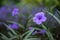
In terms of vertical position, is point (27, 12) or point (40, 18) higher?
point (27, 12)

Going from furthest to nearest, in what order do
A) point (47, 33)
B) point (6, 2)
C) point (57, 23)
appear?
point (6, 2), point (57, 23), point (47, 33)

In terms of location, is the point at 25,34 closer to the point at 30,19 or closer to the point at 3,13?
the point at 30,19

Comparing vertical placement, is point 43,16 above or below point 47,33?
above

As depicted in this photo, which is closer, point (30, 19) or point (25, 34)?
point (25, 34)

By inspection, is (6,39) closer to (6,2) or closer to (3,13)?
(3,13)

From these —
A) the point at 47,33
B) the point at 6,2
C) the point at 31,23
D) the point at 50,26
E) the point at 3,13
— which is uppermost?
the point at 6,2

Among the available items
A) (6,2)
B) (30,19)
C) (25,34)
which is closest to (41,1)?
(6,2)

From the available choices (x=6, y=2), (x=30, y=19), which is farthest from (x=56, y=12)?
(x=6, y=2)

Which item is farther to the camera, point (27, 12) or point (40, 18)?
point (27, 12)

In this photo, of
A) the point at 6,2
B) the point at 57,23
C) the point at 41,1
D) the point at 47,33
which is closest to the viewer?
the point at 47,33
